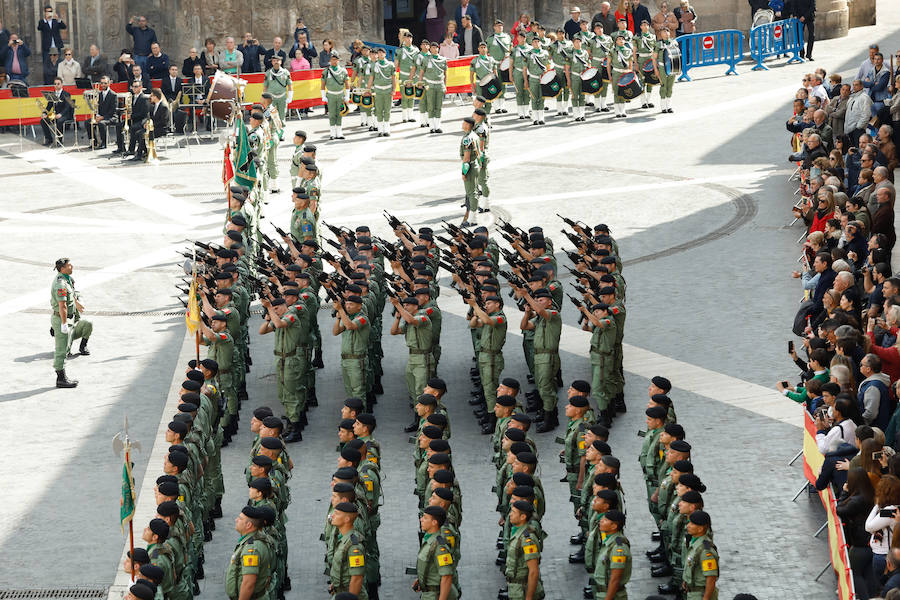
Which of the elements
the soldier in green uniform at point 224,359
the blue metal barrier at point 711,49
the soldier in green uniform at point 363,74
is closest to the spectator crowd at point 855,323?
the soldier in green uniform at point 224,359

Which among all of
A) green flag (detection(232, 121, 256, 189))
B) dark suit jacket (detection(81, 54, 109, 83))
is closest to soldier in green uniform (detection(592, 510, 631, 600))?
green flag (detection(232, 121, 256, 189))

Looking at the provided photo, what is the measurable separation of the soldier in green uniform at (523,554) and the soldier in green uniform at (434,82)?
2052 centimetres

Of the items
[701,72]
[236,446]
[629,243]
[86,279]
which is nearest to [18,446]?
[236,446]

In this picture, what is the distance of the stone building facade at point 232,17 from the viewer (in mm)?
33625

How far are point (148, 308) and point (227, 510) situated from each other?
649 cm

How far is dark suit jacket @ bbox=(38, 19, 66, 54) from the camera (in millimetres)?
32600

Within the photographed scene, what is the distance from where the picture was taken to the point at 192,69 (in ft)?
104

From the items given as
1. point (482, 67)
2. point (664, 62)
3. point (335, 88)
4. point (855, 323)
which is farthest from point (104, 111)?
point (855, 323)

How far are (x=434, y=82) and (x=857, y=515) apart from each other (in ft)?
69.0

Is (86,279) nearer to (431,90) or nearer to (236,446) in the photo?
(236,446)

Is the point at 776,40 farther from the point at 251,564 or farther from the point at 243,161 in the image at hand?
the point at 251,564

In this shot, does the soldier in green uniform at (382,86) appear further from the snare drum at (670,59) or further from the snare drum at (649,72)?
the snare drum at (670,59)

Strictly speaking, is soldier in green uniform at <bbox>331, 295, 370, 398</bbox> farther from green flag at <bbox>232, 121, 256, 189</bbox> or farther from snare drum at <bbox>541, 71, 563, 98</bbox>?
snare drum at <bbox>541, 71, 563, 98</bbox>

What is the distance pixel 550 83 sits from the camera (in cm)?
2995
